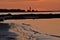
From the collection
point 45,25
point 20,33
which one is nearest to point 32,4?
point 45,25

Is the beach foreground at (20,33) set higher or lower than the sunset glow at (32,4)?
lower

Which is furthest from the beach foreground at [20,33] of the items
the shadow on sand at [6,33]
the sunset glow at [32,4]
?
the sunset glow at [32,4]

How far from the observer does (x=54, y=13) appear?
2.73m

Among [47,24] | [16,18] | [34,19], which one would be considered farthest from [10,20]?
[47,24]

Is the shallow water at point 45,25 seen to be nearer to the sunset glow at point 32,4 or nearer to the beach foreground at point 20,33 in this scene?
the beach foreground at point 20,33

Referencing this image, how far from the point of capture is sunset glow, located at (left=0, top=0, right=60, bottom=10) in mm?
2645

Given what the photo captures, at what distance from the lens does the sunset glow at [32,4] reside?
8.68 ft

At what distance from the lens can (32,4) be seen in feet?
8.75

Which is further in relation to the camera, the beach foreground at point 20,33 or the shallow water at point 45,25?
the shallow water at point 45,25

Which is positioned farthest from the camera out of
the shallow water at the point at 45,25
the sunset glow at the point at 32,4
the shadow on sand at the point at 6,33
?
the sunset glow at the point at 32,4

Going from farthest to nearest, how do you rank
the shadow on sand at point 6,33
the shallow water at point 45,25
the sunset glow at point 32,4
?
the sunset glow at point 32,4, the shallow water at point 45,25, the shadow on sand at point 6,33

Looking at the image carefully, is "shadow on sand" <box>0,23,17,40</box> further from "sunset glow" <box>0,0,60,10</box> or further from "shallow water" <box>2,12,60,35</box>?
"sunset glow" <box>0,0,60,10</box>

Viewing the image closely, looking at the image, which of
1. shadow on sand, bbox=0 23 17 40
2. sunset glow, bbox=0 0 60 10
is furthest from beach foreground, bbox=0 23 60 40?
sunset glow, bbox=0 0 60 10

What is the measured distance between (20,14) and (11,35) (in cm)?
71
